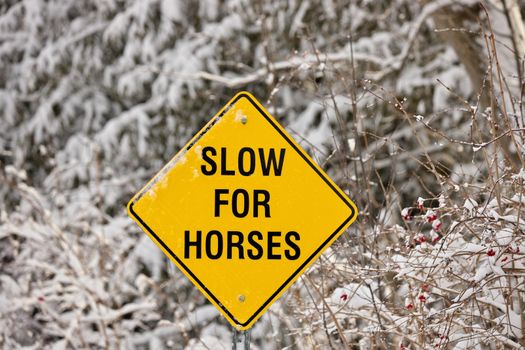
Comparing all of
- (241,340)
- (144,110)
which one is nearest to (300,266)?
(241,340)

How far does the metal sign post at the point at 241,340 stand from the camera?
2537 mm

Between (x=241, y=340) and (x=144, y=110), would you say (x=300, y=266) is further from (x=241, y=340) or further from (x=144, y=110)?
(x=144, y=110)

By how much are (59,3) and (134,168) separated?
3667 millimetres

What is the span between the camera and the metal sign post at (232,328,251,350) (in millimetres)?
2537

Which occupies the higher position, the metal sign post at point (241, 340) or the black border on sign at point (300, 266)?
the black border on sign at point (300, 266)

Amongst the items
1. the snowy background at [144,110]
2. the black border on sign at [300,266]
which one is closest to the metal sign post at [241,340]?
the black border on sign at [300,266]

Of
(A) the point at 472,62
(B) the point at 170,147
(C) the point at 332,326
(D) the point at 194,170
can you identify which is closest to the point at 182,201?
(D) the point at 194,170

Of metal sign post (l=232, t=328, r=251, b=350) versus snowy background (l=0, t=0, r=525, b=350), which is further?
snowy background (l=0, t=0, r=525, b=350)

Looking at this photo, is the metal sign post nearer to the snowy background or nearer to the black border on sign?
the black border on sign

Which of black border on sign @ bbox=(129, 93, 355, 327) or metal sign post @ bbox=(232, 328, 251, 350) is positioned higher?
black border on sign @ bbox=(129, 93, 355, 327)

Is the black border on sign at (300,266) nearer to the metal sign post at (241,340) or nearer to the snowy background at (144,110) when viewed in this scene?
the metal sign post at (241,340)

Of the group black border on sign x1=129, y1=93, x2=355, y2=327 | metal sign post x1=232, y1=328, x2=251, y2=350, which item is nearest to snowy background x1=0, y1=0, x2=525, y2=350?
black border on sign x1=129, y1=93, x2=355, y2=327

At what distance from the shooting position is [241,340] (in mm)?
2553

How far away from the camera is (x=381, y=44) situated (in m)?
9.26
